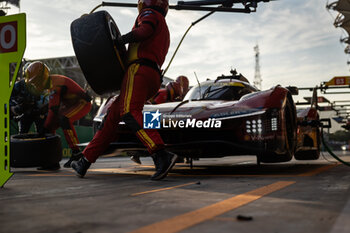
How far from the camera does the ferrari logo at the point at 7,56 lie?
125 inches

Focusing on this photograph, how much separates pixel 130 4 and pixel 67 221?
4243 millimetres

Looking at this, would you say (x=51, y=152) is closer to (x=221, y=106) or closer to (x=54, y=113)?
(x=54, y=113)

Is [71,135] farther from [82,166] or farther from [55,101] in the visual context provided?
[82,166]

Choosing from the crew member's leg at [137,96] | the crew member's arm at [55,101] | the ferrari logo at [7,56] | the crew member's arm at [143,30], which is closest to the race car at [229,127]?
the crew member's leg at [137,96]

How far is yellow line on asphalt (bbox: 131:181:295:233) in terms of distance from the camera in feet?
5.33

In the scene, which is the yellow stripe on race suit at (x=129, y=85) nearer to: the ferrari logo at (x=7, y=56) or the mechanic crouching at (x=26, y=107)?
the ferrari logo at (x=7, y=56)

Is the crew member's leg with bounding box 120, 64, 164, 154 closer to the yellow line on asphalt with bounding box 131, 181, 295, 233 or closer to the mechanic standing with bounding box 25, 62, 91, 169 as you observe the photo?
the yellow line on asphalt with bounding box 131, 181, 295, 233

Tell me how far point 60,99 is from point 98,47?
135 inches

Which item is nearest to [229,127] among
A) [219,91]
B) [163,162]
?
[163,162]

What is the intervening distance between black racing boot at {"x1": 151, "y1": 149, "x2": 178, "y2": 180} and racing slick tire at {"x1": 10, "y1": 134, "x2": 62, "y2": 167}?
113 inches

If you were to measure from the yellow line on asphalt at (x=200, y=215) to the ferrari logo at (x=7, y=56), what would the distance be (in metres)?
1.95

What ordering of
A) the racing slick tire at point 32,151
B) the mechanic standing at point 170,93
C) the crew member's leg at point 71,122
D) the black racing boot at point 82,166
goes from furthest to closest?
the mechanic standing at point 170,93, the crew member's leg at point 71,122, the racing slick tire at point 32,151, the black racing boot at point 82,166

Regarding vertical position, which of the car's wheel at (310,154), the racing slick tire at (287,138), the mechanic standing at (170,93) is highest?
the mechanic standing at (170,93)

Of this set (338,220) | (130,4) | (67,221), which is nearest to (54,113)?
(130,4)
